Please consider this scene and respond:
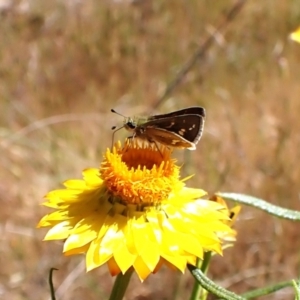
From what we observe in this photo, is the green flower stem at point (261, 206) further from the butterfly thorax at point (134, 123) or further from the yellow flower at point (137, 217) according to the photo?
the butterfly thorax at point (134, 123)

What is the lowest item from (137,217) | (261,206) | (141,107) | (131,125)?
(137,217)

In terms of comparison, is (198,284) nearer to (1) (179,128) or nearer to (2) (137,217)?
(2) (137,217)

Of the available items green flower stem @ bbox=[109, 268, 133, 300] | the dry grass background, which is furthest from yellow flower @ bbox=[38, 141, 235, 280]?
the dry grass background

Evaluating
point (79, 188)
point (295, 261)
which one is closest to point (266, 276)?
point (295, 261)

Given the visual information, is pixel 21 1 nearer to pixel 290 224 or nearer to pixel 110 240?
pixel 290 224

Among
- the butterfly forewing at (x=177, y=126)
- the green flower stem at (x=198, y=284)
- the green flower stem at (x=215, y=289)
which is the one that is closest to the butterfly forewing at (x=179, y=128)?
the butterfly forewing at (x=177, y=126)

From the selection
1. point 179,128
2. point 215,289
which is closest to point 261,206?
point 179,128
